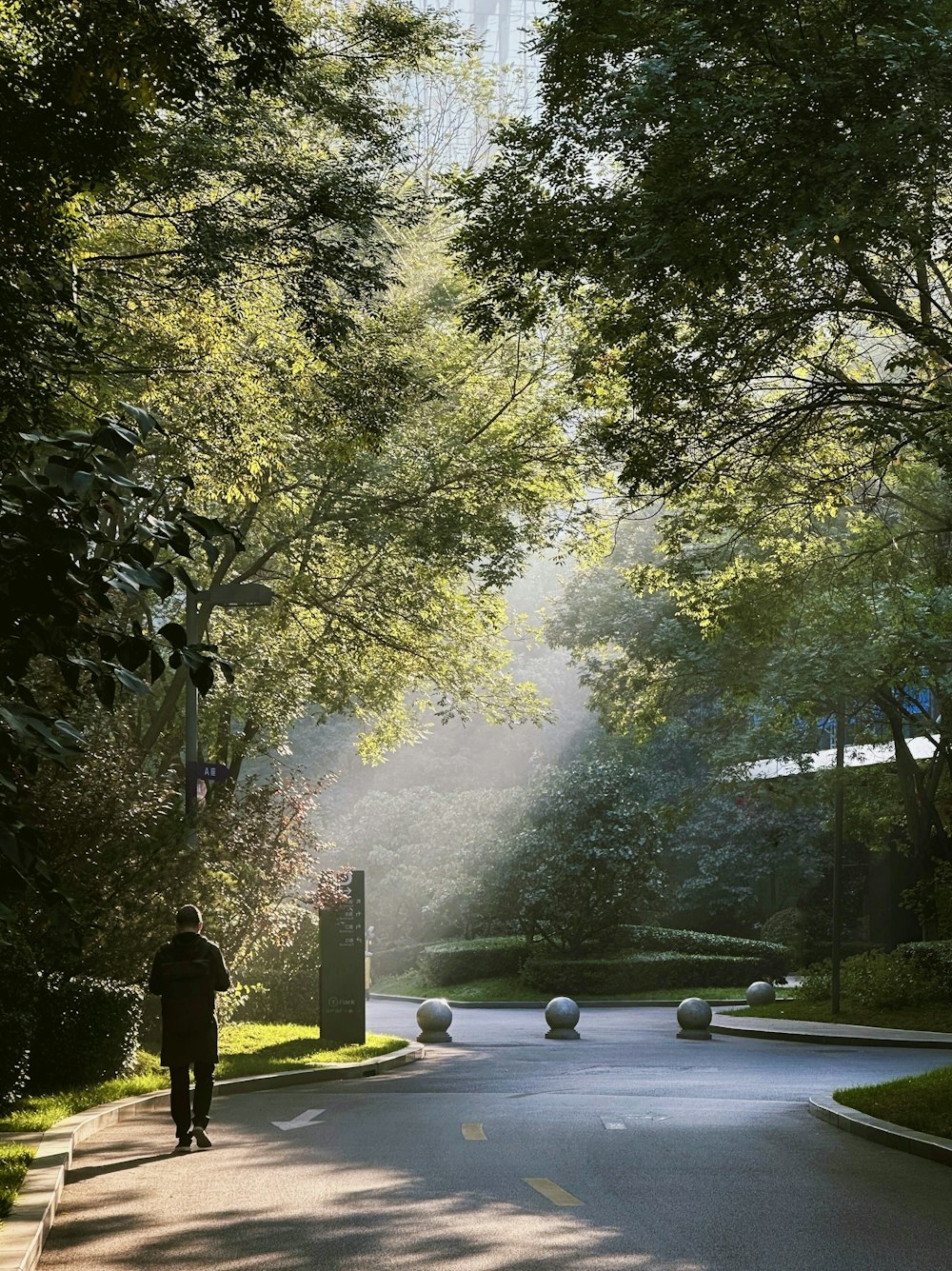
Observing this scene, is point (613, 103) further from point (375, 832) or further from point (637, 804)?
point (375, 832)

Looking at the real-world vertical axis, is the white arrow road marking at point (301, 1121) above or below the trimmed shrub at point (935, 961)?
below

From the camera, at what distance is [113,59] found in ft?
29.0

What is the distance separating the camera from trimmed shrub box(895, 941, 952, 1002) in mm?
29750

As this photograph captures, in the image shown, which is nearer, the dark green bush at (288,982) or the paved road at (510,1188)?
the paved road at (510,1188)

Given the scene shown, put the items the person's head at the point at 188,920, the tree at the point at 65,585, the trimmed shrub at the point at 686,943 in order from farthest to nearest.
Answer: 1. the trimmed shrub at the point at 686,943
2. the person's head at the point at 188,920
3. the tree at the point at 65,585

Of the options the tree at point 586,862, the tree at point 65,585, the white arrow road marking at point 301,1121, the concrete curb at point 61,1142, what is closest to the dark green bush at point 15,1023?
the concrete curb at point 61,1142

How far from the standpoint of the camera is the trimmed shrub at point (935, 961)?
29.8m

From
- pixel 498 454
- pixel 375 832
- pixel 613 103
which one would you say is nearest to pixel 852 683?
pixel 498 454

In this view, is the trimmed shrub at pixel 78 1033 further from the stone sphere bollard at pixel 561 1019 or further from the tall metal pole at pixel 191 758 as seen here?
the stone sphere bollard at pixel 561 1019

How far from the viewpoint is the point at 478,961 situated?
46094mm

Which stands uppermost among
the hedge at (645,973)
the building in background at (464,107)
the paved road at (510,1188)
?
the building in background at (464,107)

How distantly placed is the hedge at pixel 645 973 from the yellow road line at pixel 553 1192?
103ft

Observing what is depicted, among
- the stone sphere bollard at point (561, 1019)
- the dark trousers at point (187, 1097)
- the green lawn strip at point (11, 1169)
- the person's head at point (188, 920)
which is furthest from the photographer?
the stone sphere bollard at point (561, 1019)

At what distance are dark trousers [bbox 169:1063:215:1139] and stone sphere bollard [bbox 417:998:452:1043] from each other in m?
14.6
